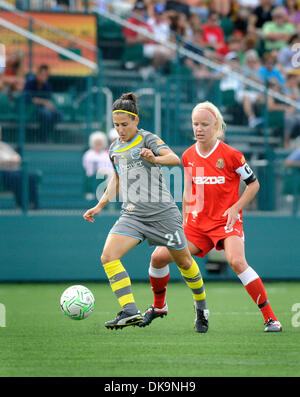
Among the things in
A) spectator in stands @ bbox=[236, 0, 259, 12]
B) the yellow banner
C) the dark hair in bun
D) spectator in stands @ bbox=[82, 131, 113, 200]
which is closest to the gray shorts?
the dark hair in bun

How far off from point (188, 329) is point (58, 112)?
22.8 ft

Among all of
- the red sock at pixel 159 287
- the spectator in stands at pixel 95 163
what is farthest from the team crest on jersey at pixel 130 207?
the spectator in stands at pixel 95 163

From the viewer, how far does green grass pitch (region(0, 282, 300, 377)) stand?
5691 millimetres

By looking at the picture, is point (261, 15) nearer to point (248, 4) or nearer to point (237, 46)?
point (248, 4)

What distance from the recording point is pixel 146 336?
747 centimetres

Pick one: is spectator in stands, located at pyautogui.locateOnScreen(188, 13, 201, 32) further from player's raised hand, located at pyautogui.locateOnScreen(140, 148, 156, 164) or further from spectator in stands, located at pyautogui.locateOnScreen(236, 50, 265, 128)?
player's raised hand, located at pyautogui.locateOnScreen(140, 148, 156, 164)

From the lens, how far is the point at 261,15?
66.0 feet

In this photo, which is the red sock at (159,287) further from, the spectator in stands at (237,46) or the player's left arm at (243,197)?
the spectator in stands at (237,46)

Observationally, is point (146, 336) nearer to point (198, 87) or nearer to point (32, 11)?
point (198, 87)

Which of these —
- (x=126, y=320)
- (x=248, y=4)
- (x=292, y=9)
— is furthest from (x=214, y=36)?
(x=126, y=320)

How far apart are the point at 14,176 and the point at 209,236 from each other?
20.2 ft

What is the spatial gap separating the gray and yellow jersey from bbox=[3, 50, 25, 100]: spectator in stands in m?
7.71
